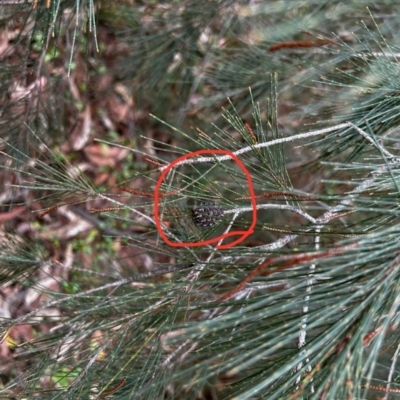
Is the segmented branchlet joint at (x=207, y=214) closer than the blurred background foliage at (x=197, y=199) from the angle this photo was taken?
No

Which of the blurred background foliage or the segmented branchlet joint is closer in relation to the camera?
the blurred background foliage

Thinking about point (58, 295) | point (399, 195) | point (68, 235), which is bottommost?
point (68, 235)

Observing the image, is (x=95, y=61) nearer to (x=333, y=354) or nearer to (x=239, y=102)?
(x=239, y=102)

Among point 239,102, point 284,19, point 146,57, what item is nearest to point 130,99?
point 146,57
